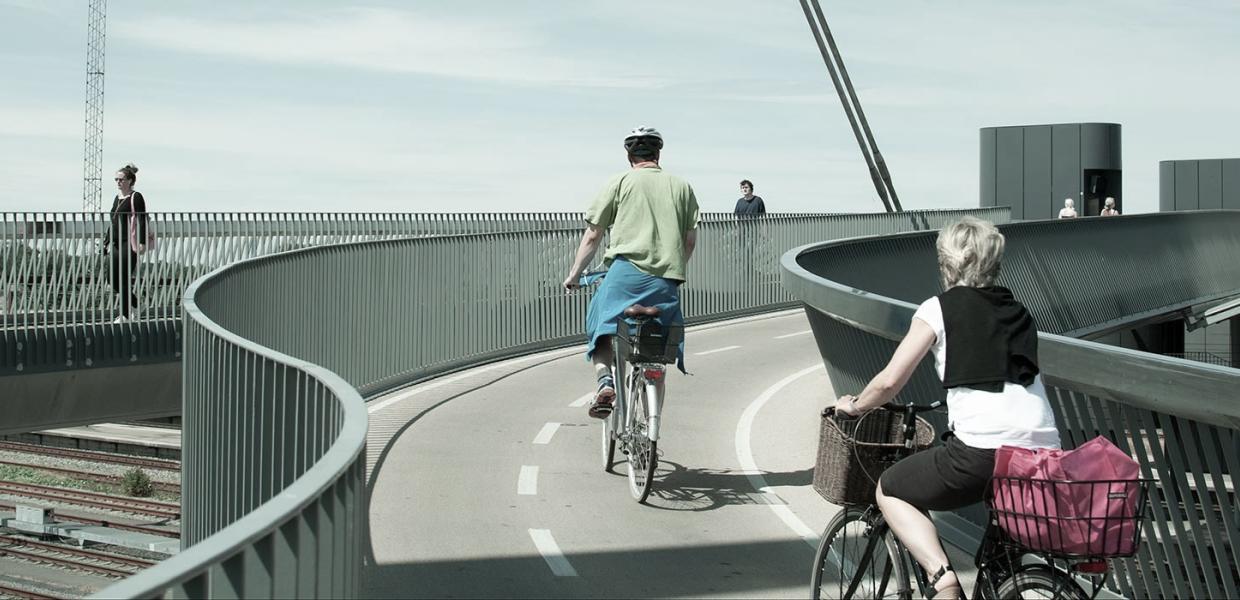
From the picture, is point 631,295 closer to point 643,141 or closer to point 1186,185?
point 643,141

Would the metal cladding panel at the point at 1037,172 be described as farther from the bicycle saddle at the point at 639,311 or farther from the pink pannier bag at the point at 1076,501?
the pink pannier bag at the point at 1076,501

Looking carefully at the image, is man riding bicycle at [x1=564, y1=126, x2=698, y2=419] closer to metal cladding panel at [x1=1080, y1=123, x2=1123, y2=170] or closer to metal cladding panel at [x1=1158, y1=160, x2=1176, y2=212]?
metal cladding panel at [x1=1080, y1=123, x2=1123, y2=170]

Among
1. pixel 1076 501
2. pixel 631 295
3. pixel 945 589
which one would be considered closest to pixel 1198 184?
pixel 631 295

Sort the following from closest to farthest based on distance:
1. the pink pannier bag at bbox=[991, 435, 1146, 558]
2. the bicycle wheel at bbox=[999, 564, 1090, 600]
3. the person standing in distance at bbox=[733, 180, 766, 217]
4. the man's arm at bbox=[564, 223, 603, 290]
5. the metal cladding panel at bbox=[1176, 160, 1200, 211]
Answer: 1. the pink pannier bag at bbox=[991, 435, 1146, 558]
2. the bicycle wheel at bbox=[999, 564, 1090, 600]
3. the man's arm at bbox=[564, 223, 603, 290]
4. the person standing in distance at bbox=[733, 180, 766, 217]
5. the metal cladding panel at bbox=[1176, 160, 1200, 211]

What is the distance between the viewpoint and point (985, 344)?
15.8 feet

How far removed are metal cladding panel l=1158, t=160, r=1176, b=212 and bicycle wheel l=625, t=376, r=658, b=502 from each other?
60.6m

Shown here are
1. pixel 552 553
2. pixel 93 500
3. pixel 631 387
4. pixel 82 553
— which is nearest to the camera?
pixel 552 553

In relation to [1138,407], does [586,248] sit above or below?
above

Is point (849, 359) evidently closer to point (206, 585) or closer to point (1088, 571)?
point (1088, 571)

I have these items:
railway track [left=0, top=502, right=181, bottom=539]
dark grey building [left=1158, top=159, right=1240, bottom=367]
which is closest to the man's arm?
railway track [left=0, top=502, right=181, bottom=539]

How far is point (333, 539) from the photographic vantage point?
13.4 feet

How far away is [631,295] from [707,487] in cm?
133

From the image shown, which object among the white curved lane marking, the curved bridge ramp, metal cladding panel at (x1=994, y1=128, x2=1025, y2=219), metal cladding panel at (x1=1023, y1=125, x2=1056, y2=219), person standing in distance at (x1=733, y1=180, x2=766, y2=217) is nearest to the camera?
the curved bridge ramp

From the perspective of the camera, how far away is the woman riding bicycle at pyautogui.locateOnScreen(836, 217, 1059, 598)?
4.79m
